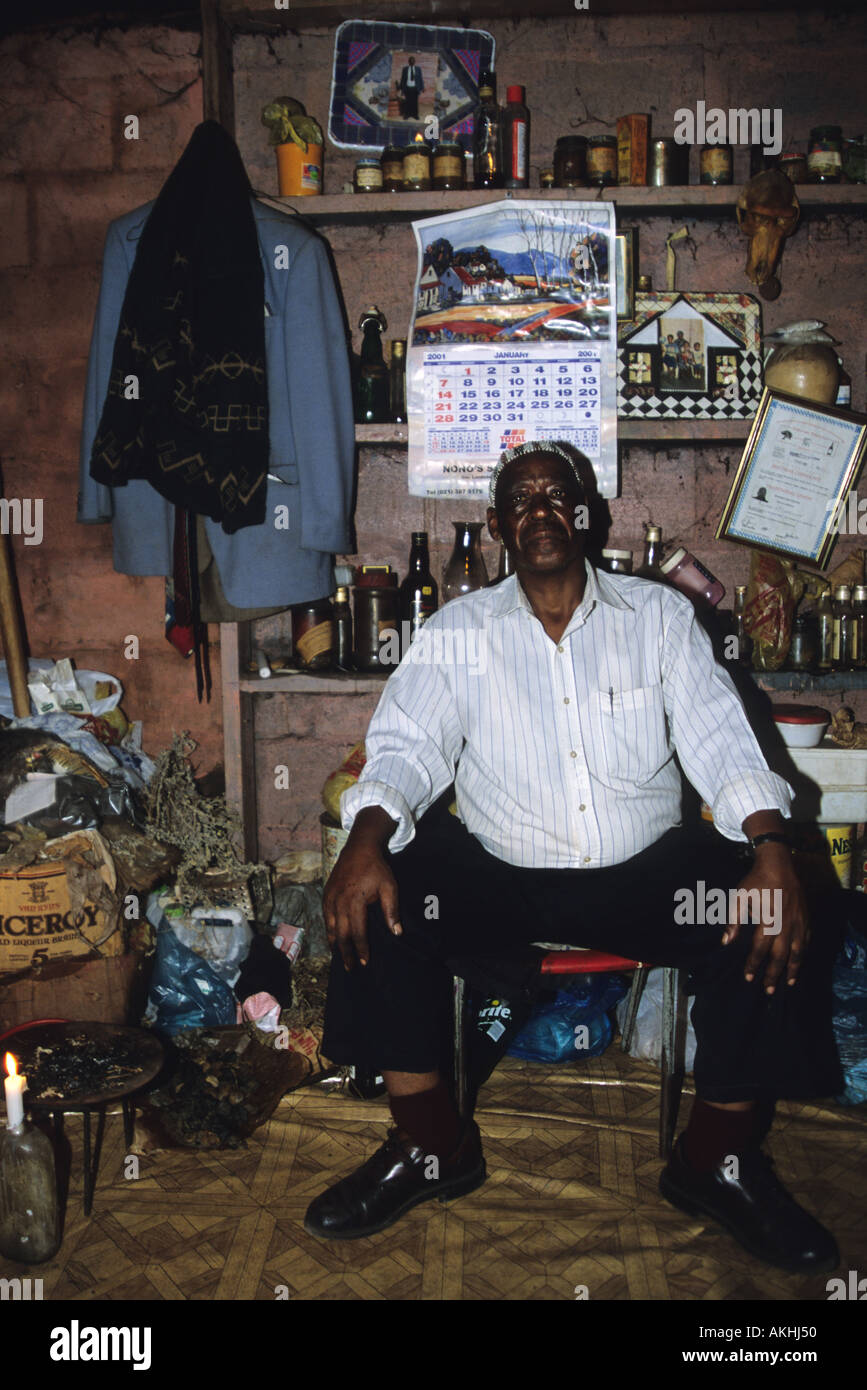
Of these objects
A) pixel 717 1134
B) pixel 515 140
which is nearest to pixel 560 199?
pixel 515 140

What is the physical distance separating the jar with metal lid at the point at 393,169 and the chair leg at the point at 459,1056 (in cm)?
228

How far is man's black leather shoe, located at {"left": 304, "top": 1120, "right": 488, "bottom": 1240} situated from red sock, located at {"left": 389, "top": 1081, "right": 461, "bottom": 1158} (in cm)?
2

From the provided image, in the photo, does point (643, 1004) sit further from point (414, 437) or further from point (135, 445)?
point (135, 445)

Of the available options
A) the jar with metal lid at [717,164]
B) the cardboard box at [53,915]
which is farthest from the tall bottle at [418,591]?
the jar with metal lid at [717,164]

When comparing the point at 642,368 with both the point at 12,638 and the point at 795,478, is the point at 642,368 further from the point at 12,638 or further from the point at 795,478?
the point at 12,638

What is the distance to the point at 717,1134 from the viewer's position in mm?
1919

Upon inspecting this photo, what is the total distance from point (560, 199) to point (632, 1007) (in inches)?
90.0

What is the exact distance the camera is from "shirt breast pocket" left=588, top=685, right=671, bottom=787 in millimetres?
2207

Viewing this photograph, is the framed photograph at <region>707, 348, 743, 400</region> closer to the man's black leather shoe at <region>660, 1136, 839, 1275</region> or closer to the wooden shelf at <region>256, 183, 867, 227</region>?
the wooden shelf at <region>256, 183, 867, 227</region>
